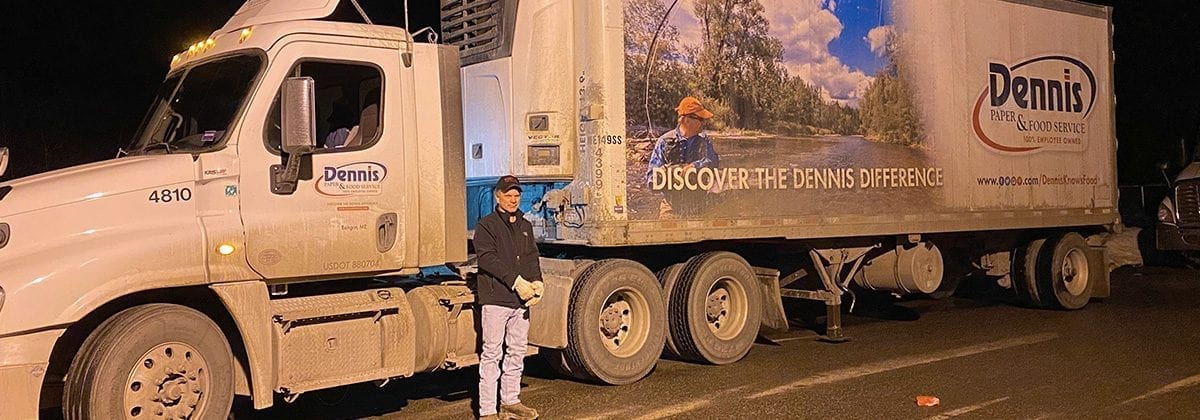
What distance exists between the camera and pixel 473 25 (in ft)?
29.7

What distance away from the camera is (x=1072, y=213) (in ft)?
41.5

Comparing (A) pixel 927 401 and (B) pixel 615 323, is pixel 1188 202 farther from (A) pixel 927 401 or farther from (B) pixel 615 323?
(B) pixel 615 323

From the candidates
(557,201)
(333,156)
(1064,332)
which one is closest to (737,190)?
(557,201)

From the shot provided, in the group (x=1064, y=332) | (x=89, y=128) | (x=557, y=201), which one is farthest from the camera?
(x=89, y=128)

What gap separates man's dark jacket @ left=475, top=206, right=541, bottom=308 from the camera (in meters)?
7.14

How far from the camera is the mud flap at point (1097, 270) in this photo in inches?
527

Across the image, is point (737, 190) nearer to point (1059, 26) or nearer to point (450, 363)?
point (450, 363)

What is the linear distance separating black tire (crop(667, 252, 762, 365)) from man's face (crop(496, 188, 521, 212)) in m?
2.32

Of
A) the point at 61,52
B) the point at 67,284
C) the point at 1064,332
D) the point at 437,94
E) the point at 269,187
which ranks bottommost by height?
the point at 1064,332

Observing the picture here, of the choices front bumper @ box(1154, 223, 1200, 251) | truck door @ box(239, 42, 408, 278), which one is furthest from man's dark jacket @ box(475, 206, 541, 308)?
front bumper @ box(1154, 223, 1200, 251)

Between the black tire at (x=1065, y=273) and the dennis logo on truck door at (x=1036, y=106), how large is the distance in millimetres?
1226

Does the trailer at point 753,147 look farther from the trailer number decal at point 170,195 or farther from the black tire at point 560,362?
the trailer number decal at point 170,195

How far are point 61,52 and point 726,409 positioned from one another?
57.4 feet

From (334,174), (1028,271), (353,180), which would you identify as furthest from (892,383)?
(1028,271)
